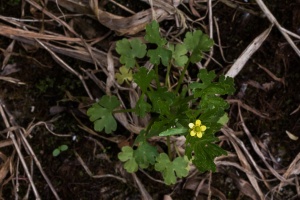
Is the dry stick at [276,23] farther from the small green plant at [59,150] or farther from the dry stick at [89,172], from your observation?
the small green plant at [59,150]

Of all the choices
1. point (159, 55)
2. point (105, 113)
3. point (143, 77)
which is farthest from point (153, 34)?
point (105, 113)

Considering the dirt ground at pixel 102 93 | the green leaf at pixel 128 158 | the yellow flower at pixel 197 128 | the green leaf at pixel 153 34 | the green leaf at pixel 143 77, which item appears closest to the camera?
the yellow flower at pixel 197 128

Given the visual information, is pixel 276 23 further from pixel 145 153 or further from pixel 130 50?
pixel 145 153

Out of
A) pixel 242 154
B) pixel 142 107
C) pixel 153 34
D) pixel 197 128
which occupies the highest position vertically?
pixel 153 34

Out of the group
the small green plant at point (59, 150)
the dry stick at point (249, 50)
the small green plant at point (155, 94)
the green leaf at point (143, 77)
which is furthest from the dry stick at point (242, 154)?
the small green plant at point (59, 150)

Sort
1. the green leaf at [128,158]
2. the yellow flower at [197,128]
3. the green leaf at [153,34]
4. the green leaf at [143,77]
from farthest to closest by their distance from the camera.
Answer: the green leaf at [128,158]
the green leaf at [153,34]
the green leaf at [143,77]
the yellow flower at [197,128]
